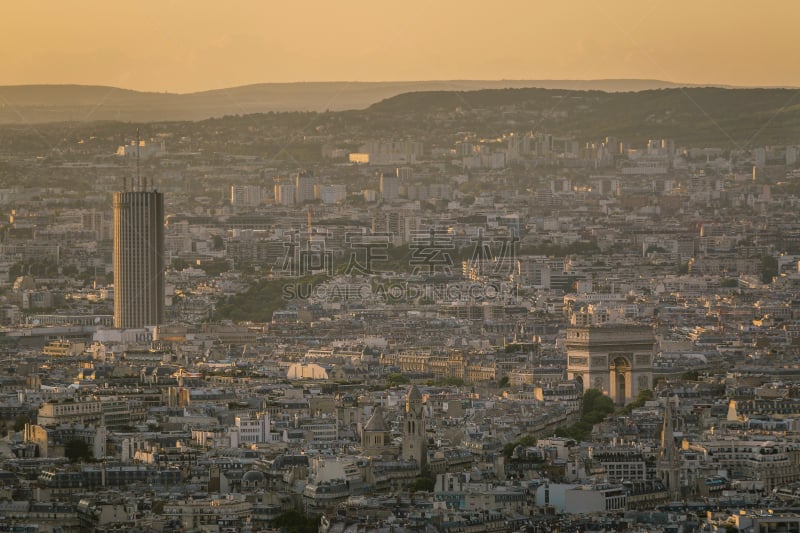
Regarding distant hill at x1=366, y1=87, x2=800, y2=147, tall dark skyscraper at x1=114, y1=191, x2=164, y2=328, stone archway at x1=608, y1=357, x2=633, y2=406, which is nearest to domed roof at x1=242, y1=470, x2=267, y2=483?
stone archway at x1=608, y1=357, x2=633, y2=406

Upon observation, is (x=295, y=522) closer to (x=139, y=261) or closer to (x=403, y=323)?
(x=403, y=323)

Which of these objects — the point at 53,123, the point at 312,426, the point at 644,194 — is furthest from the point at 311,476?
the point at 53,123

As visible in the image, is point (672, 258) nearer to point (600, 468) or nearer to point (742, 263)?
point (742, 263)

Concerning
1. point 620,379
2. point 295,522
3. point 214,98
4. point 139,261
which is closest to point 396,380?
point 620,379

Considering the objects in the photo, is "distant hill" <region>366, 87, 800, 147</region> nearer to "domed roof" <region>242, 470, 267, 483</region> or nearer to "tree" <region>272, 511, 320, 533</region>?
"domed roof" <region>242, 470, 267, 483</region>

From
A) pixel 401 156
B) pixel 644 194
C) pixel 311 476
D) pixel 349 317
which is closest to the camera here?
pixel 311 476

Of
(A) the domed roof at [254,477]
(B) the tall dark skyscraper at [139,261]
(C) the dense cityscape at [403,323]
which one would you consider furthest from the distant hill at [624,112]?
(A) the domed roof at [254,477]

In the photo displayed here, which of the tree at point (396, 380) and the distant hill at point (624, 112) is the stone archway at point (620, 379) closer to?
the tree at point (396, 380)
